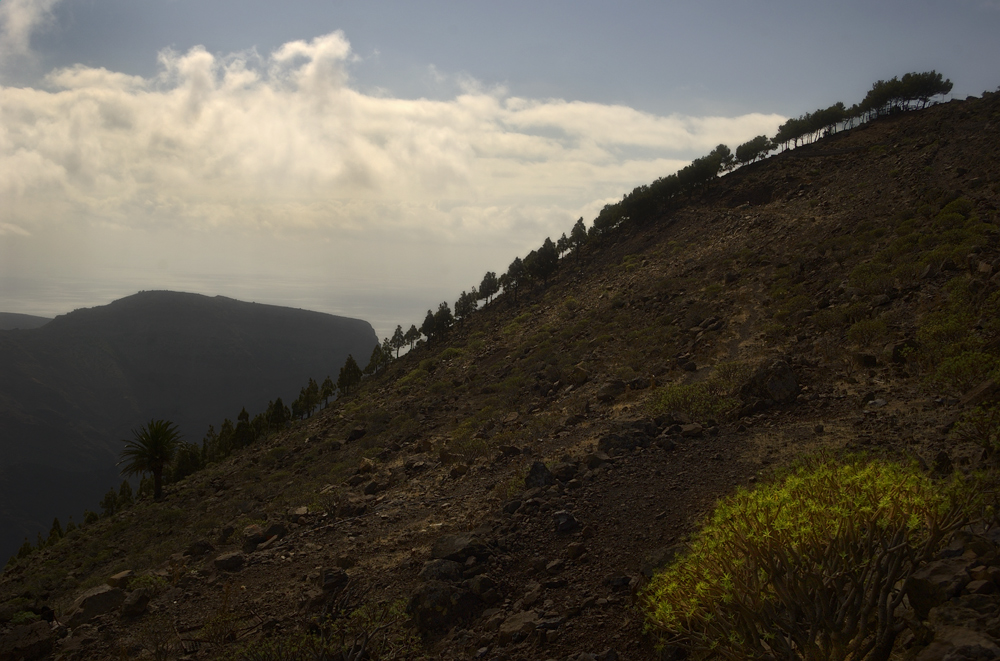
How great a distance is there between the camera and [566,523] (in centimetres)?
1205

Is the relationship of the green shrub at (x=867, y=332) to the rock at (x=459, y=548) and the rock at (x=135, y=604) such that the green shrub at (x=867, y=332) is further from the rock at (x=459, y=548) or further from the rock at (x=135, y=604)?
the rock at (x=135, y=604)

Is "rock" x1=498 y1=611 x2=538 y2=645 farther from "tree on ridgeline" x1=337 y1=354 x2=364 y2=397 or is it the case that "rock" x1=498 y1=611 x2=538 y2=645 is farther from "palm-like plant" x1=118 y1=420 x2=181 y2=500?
"tree on ridgeline" x1=337 y1=354 x2=364 y2=397

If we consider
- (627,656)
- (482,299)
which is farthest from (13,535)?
(627,656)

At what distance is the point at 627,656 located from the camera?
780 centimetres

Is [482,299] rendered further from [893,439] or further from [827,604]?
[827,604]

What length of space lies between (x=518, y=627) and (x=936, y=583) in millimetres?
6264

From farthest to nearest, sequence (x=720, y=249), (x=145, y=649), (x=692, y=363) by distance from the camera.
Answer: (x=720, y=249) → (x=692, y=363) → (x=145, y=649)

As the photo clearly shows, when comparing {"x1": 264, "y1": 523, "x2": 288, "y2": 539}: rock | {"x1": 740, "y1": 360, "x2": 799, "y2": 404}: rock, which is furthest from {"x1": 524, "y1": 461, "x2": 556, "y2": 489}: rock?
{"x1": 264, "y1": 523, "x2": 288, "y2": 539}: rock

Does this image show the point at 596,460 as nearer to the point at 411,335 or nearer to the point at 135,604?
the point at 135,604

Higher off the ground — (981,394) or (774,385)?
(774,385)

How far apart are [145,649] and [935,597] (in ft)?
49.1

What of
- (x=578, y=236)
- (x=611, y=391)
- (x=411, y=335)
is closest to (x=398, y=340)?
(x=411, y=335)

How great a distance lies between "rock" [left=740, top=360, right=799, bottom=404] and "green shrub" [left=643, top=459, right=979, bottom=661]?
894 cm

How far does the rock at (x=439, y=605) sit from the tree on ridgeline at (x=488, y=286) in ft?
211
